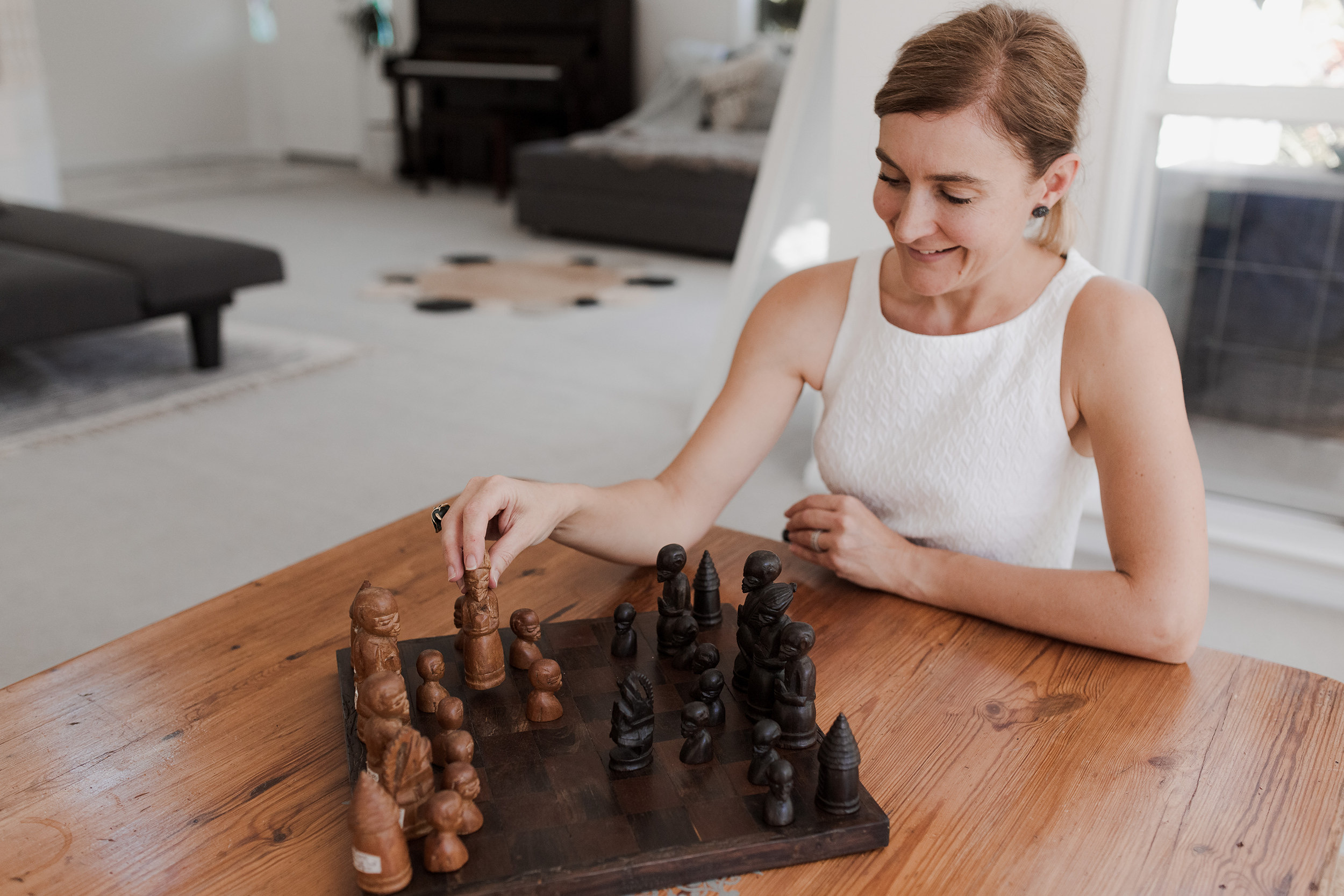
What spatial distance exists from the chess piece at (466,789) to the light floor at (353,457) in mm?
394

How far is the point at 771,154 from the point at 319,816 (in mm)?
2416

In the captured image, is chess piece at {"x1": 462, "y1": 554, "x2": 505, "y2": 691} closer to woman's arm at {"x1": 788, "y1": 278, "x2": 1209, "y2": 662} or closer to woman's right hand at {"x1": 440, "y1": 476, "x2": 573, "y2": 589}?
woman's right hand at {"x1": 440, "y1": 476, "x2": 573, "y2": 589}

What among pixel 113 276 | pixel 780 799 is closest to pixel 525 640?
pixel 780 799

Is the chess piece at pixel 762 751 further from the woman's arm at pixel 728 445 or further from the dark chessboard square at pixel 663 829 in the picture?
the woman's arm at pixel 728 445

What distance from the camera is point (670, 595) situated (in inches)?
37.1

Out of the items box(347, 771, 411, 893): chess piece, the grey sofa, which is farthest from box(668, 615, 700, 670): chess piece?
the grey sofa

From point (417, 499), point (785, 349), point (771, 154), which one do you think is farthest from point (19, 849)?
point (771, 154)

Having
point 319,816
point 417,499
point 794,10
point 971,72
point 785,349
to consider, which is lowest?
point 417,499

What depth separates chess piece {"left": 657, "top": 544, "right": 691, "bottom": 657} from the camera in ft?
3.03

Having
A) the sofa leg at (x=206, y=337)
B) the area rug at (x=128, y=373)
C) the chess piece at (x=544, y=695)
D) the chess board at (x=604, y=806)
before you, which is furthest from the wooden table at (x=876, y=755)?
the sofa leg at (x=206, y=337)

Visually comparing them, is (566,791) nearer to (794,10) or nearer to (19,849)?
(19,849)

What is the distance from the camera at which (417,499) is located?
2.66 m

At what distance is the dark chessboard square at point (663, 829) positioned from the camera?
0.68 metres

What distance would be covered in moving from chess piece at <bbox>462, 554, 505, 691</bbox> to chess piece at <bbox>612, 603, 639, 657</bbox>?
102mm
